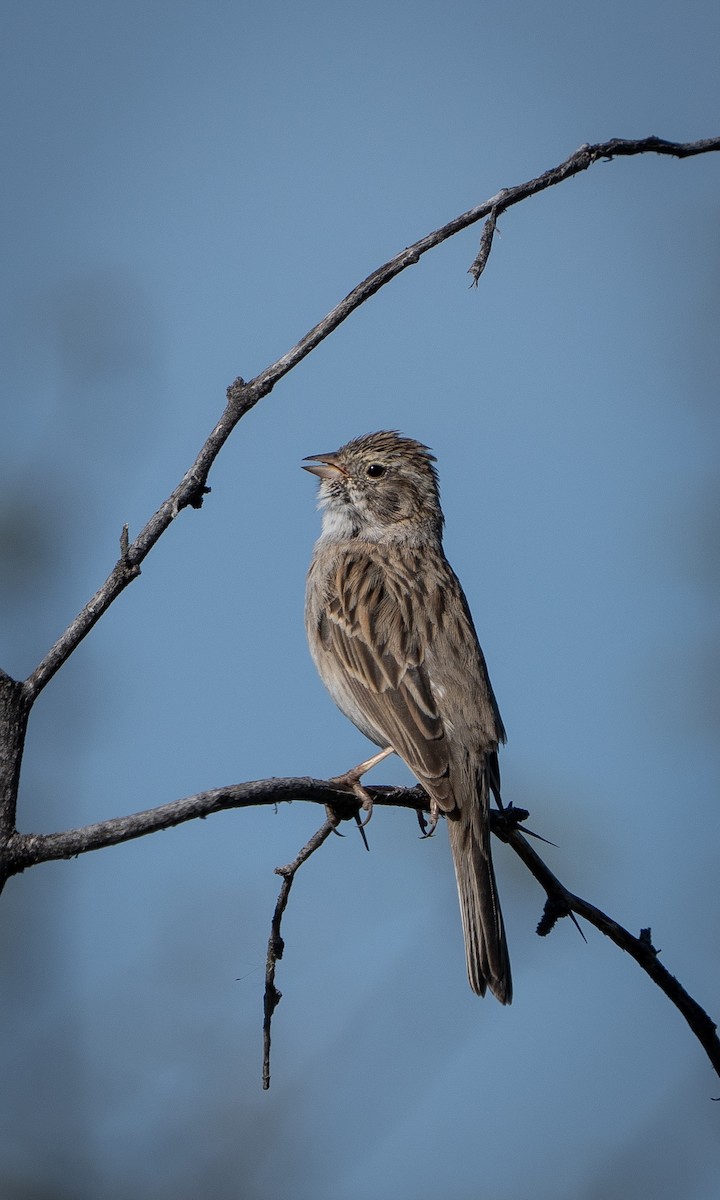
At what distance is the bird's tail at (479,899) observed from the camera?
14.8ft

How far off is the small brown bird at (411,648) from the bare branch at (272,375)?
2.39 m

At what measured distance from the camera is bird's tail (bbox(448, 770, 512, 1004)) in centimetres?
450

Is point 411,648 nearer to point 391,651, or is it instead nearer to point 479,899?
point 391,651

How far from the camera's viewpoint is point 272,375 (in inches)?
→ 105

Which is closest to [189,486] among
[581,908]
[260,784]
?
[260,784]

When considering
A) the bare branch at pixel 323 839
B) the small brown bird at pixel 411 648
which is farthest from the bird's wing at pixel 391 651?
the bare branch at pixel 323 839

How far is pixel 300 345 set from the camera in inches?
105

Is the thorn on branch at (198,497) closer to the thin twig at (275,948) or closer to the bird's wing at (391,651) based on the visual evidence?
the thin twig at (275,948)

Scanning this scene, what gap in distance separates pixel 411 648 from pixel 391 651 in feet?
0.30

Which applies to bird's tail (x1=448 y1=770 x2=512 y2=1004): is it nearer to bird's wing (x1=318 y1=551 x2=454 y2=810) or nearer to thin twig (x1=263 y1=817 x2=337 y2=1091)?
bird's wing (x1=318 y1=551 x2=454 y2=810)

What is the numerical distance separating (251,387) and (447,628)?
3274 millimetres

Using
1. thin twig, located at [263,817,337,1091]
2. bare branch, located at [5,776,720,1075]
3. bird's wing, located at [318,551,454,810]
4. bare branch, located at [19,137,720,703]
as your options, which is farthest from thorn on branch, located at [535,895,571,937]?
bare branch, located at [19,137,720,703]

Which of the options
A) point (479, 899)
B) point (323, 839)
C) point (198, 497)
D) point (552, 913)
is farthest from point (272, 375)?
point (479, 899)

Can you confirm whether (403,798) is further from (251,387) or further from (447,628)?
(251,387)
